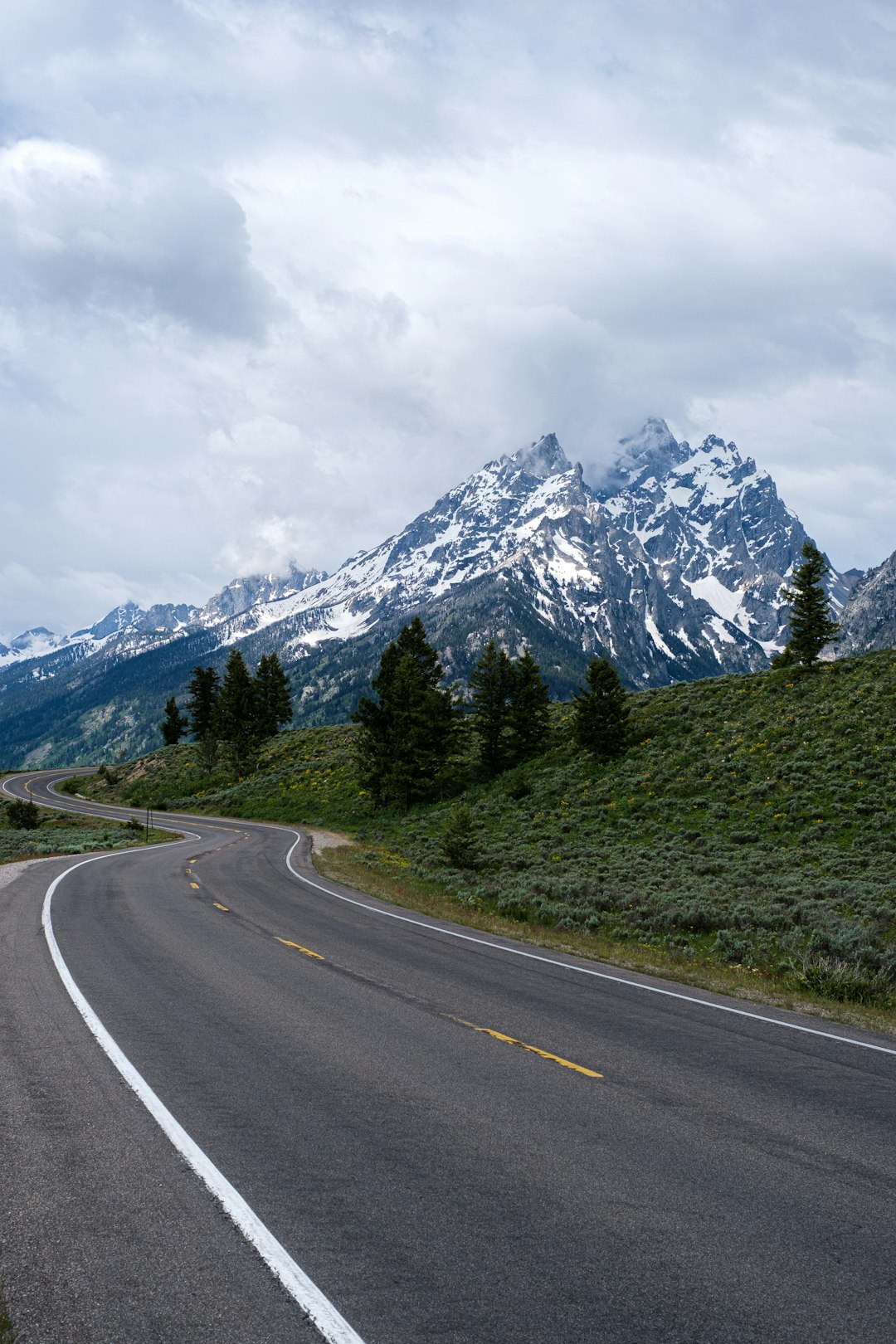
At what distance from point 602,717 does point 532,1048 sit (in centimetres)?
3707

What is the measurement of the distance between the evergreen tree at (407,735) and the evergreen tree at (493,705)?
2175 millimetres

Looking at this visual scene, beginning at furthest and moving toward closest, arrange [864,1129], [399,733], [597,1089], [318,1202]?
[399,733] < [597,1089] < [864,1129] < [318,1202]

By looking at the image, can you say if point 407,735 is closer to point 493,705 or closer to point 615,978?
point 493,705

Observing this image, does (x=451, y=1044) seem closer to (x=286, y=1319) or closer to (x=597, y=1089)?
(x=597, y=1089)

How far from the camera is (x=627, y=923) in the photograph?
20.3 m

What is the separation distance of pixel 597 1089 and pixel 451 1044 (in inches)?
78.4

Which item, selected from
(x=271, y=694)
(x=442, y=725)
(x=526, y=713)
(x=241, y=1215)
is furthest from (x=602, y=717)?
(x=271, y=694)

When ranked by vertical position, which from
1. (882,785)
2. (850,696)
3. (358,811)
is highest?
(850,696)

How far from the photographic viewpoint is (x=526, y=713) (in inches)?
1989

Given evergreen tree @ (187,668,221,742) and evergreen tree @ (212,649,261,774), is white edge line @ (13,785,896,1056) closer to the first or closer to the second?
evergreen tree @ (212,649,261,774)

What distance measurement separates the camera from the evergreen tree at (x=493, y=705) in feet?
167

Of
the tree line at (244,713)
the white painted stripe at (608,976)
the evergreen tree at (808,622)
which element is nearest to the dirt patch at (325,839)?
the white painted stripe at (608,976)

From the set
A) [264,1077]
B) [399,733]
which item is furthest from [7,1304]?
[399,733]

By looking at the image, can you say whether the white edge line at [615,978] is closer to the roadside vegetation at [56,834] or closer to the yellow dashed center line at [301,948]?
the yellow dashed center line at [301,948]
